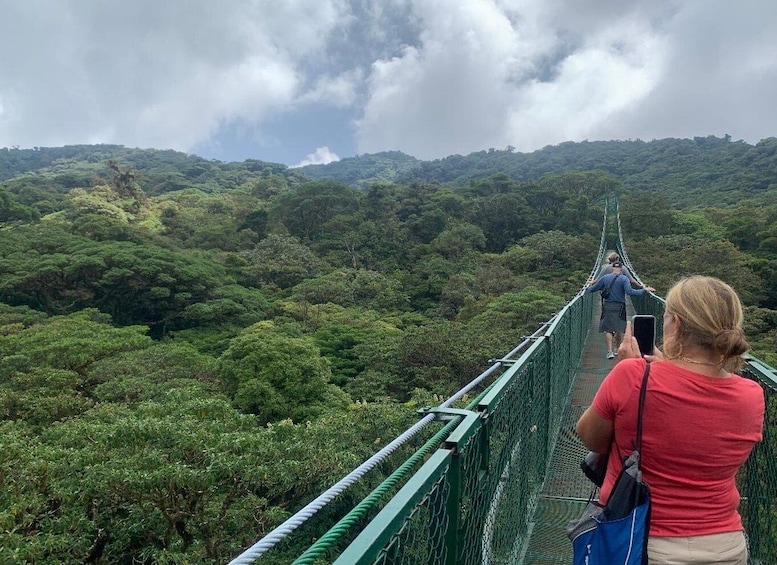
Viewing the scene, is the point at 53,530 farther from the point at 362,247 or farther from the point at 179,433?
the point at 362,247

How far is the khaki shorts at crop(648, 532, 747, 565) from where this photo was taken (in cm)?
107

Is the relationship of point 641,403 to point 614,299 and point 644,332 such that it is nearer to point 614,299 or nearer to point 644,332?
point 644,332

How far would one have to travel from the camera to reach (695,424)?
3.45 feet

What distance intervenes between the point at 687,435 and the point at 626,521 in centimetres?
22

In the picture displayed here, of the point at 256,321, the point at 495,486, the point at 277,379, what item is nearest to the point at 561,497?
the point at 495,486

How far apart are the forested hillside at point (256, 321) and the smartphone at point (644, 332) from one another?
3724 mm

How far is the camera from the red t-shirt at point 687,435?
1.05m

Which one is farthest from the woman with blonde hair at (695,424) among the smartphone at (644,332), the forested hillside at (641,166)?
the forested hillside at (641,166)

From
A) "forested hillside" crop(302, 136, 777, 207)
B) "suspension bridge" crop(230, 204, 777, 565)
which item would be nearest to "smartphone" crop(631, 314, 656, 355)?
"suspension bridge" crop(230, 204, 777, 565)

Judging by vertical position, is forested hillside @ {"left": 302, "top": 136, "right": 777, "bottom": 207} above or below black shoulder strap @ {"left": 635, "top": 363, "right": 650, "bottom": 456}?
above

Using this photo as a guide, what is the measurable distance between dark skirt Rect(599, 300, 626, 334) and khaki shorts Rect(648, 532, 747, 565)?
12.5 feet

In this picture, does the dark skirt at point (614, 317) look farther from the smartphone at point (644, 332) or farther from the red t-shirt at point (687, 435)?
the red t-shirt at point (687, 435)

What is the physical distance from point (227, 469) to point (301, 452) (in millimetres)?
904

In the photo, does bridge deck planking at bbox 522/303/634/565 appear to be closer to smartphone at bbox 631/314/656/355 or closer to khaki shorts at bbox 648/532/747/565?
smartphone at bbox 631/314/656/355
